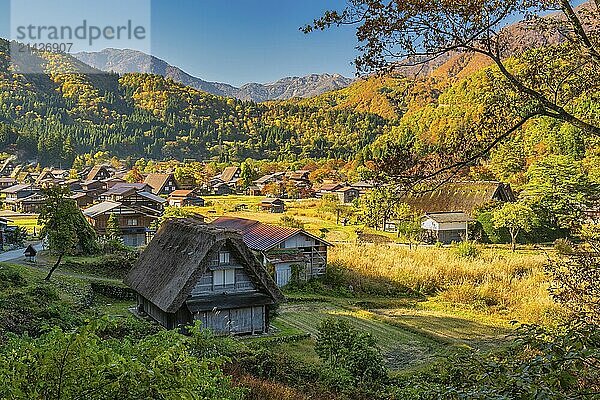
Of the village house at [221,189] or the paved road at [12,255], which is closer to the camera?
the paved road at [12,255]

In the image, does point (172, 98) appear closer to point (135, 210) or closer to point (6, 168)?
point (6, 168)

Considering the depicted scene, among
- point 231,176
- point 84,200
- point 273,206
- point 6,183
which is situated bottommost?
point 273,206

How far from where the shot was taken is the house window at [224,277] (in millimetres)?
14719

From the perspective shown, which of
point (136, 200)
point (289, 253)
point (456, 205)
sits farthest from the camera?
point (456, 205)

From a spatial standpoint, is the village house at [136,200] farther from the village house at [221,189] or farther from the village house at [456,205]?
the village house at [221,189]

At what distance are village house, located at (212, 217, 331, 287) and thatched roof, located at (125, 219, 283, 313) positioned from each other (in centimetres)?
637

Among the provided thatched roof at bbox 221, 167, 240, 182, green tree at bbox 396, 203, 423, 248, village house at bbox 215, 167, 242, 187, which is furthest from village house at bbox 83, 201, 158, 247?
thatched roof at bbox 221, 167, 240, 182

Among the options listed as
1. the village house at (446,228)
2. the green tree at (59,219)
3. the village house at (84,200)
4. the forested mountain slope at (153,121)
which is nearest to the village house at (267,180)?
the village house at (84,200)

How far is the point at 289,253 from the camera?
2308cm

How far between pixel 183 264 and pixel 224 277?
119 cm

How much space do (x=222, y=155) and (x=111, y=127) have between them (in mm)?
24853

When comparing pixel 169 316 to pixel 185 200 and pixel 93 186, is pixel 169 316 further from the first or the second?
pixel 93 186

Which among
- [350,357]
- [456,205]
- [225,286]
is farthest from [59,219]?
[456,205]

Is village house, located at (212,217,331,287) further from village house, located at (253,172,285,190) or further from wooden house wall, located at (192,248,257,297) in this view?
village house, located at (253,172,285,190)
